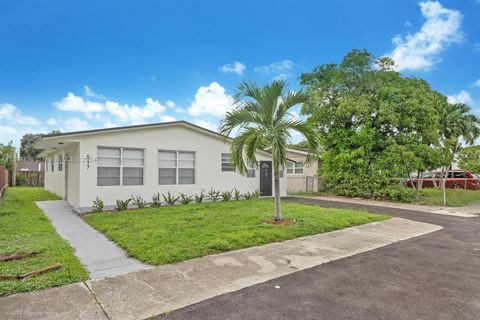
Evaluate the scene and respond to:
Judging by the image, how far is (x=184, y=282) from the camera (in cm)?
414

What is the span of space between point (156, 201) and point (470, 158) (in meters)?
19.6

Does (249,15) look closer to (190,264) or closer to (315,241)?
(315,241)

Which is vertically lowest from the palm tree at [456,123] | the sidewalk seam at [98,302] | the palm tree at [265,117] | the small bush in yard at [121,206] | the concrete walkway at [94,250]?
the concrete walkway at [94,250]

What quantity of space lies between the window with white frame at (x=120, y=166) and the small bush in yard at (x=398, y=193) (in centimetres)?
1262

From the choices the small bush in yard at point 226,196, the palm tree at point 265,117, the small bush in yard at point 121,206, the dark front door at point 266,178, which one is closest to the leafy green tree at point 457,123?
the dark front door at point 266,178

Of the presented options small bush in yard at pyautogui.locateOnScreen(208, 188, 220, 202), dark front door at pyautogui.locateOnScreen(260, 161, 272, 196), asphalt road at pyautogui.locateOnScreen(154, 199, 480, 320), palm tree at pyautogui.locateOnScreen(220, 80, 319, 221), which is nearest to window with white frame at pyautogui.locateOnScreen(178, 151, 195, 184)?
small bush in yard at pyautogui.locateOnScreen(208, 188, 220, 202)

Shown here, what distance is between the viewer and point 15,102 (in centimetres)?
1802

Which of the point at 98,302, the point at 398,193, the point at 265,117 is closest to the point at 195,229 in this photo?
the point at 265,117

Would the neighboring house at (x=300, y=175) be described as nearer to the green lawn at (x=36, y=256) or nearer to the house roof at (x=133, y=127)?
the house roof at (x=133, y=127)

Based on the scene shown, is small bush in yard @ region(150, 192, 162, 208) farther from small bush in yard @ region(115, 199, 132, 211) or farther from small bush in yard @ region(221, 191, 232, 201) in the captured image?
small bush in yard @ region(221, 191, 232, 201)

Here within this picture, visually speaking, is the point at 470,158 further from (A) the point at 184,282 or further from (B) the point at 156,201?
(A) the point at 184,282

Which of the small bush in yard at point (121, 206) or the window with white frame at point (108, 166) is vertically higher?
the window with white frame at point (108, 166)

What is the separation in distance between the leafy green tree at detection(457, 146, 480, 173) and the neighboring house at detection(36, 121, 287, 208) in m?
14.6

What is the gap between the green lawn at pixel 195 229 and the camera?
5.61 meters
